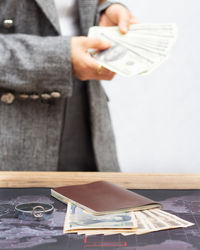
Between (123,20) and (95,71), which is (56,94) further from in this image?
(123,20)

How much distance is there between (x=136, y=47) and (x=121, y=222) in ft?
1.59

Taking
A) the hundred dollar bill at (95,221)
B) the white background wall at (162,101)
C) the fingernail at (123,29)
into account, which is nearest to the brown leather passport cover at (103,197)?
the hundred dollar bill at (95,221)

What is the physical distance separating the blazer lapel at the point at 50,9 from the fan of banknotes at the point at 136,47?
8cm

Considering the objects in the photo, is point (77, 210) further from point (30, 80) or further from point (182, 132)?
point (182, 132)

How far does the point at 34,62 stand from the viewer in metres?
0.87

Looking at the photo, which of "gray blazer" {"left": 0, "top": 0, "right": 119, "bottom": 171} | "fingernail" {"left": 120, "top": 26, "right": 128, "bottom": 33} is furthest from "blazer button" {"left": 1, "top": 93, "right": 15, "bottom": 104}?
"fingernail" {"left": 120, "top": 26, "right": 128, "bottom": 33}

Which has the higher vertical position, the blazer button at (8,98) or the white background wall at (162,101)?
the blazer button at (8,98)

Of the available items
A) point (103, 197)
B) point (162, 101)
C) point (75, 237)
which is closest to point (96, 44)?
point (103, 197)

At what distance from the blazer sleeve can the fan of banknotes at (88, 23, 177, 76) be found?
8 centimetres

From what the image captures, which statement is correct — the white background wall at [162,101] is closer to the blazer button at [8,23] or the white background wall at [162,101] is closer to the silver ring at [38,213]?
the blazer button at [8,23]

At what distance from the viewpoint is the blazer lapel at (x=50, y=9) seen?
3.02 ft

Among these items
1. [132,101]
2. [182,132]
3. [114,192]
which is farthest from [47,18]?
[182,132]

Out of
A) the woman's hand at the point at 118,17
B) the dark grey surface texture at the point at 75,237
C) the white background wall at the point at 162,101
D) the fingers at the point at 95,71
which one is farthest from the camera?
the white background wall at the point at 162,101

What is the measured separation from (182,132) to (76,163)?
112cm
